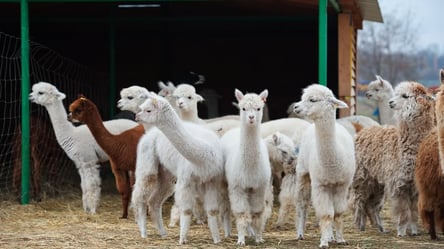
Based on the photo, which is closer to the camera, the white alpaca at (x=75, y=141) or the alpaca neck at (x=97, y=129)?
the alpaca neck at (x=97, y=129)

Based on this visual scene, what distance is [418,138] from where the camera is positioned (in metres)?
7.57

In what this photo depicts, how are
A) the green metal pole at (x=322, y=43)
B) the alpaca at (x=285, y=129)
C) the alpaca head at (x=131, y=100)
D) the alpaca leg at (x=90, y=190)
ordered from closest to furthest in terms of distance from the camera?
the alpaca at (x=285, y=129), the alpaca head at (x=131, y=100), the green metal pole at (x=322, y=43), the alpaca leg at (x=90, y=190)

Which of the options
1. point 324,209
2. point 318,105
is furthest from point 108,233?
point 318,105

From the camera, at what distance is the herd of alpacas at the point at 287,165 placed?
22.4 feet

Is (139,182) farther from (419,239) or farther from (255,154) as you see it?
(419,239)

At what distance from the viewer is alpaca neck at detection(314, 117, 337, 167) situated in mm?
6645

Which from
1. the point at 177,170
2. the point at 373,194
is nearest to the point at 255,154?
the point at 177,170

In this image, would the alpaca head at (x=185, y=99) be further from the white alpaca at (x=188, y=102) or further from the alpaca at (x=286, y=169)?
the alpaca at (x=286, y=169)

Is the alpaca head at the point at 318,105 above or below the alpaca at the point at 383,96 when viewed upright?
below

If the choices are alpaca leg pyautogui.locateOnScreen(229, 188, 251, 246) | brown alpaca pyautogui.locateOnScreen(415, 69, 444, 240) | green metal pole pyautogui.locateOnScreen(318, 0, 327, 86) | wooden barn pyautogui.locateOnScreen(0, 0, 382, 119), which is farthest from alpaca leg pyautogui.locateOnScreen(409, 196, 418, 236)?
wooden barn pyautogui.locateOnScreen(0, 0, 382, 119)

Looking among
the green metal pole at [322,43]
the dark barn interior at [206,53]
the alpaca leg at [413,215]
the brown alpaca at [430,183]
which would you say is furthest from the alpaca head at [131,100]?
the dark barn interior at [206,53]

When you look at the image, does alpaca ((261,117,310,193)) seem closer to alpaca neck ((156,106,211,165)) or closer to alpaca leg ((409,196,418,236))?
alpaca leg ((409,196,418,236))

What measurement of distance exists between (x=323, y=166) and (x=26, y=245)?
2755 millimetres

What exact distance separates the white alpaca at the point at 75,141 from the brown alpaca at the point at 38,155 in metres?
0.88
